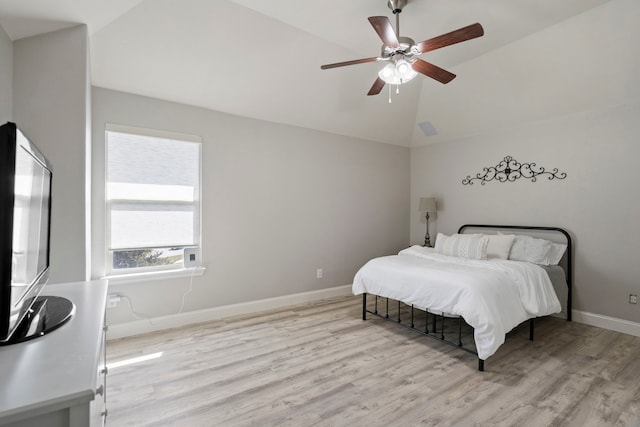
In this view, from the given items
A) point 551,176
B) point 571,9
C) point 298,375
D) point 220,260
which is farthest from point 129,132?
point 551,176

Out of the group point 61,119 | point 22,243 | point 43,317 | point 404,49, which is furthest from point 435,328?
point 61,119

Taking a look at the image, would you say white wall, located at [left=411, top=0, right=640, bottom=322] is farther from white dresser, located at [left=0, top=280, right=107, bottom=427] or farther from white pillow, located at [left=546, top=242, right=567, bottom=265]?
white dresser, located at [left=0, top=280, right=107, bottom=427]

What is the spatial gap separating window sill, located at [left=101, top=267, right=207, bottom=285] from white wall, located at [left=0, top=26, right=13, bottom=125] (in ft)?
5.40

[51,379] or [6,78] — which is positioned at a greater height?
[6,78]

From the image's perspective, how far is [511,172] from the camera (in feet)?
14.1

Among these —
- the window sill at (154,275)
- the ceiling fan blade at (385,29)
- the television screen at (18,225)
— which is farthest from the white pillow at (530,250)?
the television screen at (18,225)

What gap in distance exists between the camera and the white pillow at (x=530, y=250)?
360 cm

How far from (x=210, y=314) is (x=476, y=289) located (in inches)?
110

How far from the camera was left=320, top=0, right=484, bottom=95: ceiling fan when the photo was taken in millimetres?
2102

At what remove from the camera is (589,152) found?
3.62m

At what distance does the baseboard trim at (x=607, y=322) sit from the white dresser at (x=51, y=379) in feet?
15.2

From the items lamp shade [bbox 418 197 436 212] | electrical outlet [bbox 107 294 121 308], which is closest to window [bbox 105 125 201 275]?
electrical outlet [bbox 107 294 121 308]

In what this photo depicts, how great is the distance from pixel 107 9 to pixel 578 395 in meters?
4.38

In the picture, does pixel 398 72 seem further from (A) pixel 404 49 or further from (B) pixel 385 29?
(B) pixel 385 29
